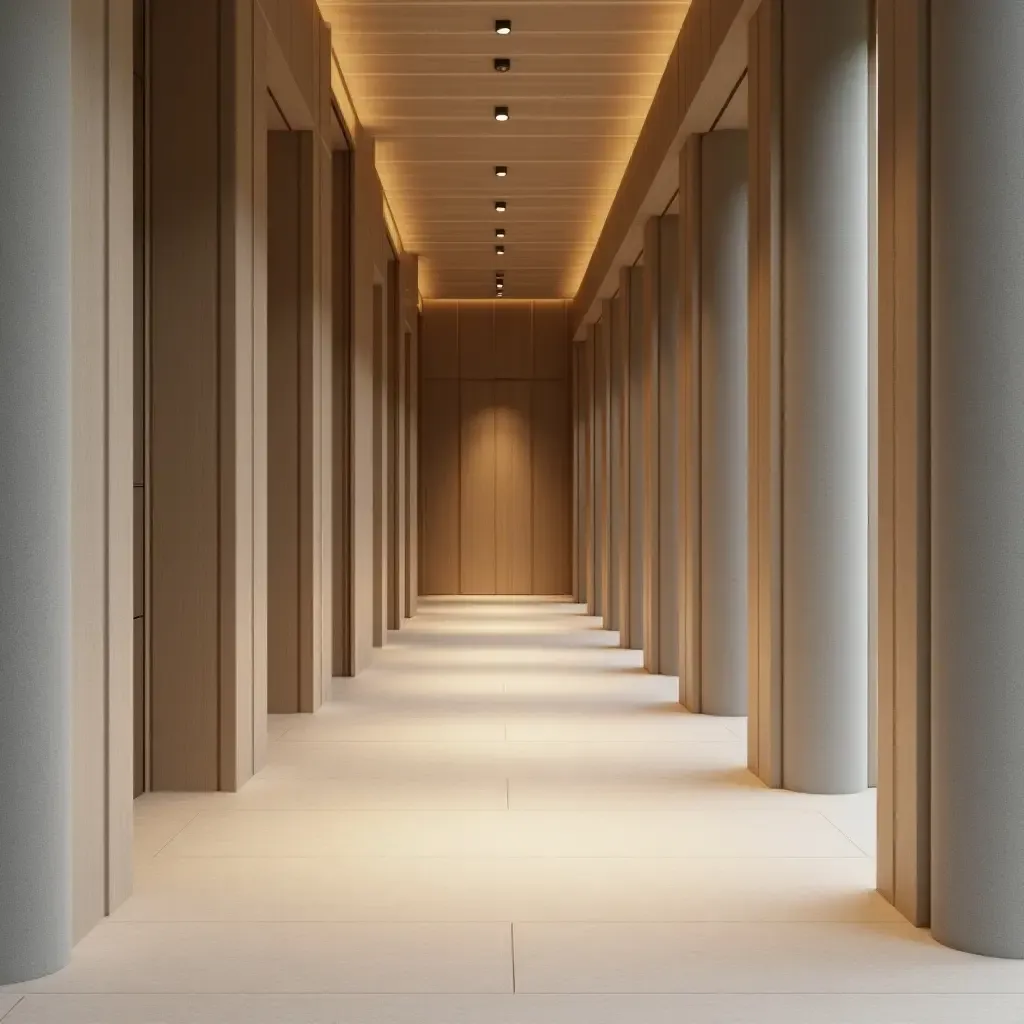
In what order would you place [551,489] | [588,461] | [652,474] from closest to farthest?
[652,474] < [588,461] < [551,489]

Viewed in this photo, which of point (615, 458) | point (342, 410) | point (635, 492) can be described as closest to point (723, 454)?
point (342, 410)

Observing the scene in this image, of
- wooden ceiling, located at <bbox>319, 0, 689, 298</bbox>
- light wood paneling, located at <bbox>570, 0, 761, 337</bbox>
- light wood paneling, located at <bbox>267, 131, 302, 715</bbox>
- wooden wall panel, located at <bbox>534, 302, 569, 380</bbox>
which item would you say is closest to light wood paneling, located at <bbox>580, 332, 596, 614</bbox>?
wooden wall panel, located at <bbox>534, 302, 569, 380</bbox>

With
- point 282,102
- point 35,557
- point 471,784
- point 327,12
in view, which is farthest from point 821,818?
point 327,12

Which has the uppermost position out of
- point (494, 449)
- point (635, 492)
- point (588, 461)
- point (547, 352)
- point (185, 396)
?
point (547, 352)

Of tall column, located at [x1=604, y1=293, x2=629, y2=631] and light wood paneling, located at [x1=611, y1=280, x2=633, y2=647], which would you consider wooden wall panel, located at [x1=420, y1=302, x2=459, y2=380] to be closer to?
tall column, located at [x1=604, y1=293, x2=629, y2=631]

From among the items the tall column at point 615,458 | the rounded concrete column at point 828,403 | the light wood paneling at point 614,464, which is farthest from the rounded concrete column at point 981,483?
the light wood paneling at point 614,464

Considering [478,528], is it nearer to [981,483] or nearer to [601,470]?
[601,470]

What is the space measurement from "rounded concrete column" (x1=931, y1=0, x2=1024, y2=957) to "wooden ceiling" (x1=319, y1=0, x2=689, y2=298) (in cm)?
660

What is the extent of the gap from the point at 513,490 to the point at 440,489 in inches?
51.2

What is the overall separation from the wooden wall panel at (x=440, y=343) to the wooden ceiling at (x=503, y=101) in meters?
5.69

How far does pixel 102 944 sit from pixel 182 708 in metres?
2.68

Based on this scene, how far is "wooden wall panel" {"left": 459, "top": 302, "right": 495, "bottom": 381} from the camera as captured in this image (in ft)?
83.5

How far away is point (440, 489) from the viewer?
83.1 feet

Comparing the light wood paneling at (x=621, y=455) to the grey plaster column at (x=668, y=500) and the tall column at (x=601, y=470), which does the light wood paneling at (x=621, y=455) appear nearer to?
the tall column at (x=601, y=470)
